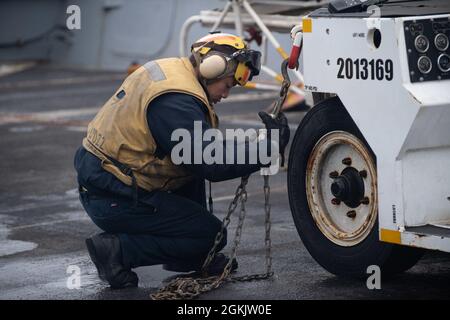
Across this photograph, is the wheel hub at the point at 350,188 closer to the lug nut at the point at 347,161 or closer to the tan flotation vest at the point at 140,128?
the lug nut at the point at 347,161

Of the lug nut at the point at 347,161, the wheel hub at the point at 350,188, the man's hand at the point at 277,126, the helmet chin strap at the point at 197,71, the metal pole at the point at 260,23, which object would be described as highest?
the metal pole at the point at 260,23

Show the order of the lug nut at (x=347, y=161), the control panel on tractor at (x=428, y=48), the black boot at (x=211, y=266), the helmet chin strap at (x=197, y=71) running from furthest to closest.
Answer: the black boot at (x=211, y=266), the helmet chin strap at (x=197, y=71), the lug nut at (x=347, y=161), the control panel on tractor at (x=428, y=48)

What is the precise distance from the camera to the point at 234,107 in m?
13.4

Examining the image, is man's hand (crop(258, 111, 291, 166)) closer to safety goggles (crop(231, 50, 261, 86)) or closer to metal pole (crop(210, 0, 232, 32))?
safety goggles (crop(231, 50, 261, 86))

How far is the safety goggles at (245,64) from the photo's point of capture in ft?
19.2

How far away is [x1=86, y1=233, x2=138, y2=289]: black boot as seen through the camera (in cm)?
584

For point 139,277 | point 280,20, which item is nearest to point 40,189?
point 280,20

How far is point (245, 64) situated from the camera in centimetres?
589

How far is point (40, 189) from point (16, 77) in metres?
8.29

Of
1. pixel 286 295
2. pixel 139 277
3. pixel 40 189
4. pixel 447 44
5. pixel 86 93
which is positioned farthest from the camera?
pixel 86 93

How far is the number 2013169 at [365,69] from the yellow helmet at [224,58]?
57 centimetres

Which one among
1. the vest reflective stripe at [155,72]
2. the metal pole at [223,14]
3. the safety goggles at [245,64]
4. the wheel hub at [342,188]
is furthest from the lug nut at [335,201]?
the metal pole at [223,14]

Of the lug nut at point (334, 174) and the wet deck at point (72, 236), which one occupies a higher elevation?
the lug nut at point (334, 174)
